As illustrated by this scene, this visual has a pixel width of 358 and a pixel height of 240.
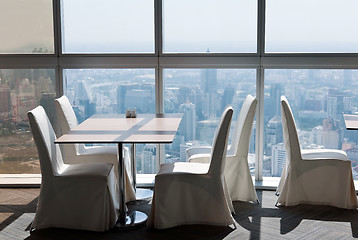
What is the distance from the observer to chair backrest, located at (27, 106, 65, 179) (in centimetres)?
420

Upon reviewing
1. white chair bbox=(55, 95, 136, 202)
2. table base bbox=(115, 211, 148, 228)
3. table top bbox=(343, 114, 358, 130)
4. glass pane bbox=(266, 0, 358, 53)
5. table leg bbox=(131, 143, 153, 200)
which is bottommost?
table base bbox=(115, 211, 148, 228)

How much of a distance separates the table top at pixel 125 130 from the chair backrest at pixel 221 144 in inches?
14.4

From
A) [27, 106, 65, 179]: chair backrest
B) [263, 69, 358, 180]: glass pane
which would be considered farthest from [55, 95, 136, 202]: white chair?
[263, 69, 358, 180]: glass pane

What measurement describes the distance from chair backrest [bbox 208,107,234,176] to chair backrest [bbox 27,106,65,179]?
129 centimetres

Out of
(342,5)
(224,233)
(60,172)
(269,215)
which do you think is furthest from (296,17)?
(60,172)

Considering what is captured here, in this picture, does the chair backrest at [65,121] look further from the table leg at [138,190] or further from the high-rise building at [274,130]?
the high-rise building at [274,130]

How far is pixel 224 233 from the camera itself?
4.30 metres

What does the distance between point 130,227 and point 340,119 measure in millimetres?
2706

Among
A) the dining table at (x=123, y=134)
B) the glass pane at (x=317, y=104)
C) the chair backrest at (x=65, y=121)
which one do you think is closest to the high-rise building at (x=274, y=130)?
the glass pane at (x=317, y=104)

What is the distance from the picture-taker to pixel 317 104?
19.1ft

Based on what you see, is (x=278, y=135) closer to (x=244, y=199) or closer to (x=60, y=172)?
(x=244, y=199)

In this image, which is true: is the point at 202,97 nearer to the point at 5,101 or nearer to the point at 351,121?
the point at 351,121

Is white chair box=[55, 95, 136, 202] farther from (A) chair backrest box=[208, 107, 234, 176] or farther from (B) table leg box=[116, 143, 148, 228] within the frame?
(A) chair backrest box=[208, 107, 234, 176]

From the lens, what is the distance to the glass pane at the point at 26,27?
19.6 ft
